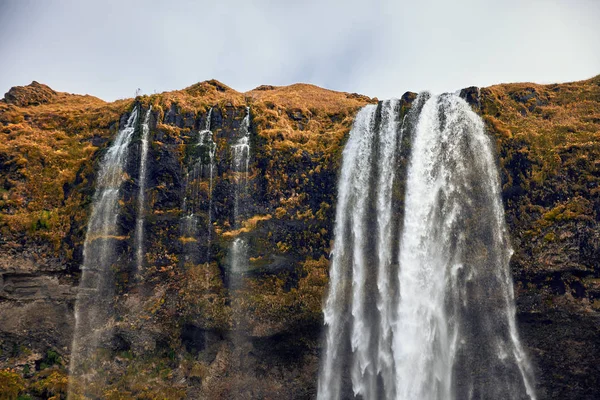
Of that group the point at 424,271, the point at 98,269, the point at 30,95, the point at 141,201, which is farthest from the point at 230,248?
the point at 30,95


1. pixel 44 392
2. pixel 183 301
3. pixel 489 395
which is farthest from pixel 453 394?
pixel 44 392

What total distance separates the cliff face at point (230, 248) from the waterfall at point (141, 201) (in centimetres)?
42

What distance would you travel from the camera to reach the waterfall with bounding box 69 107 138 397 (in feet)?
107

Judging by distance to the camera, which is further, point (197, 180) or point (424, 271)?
point (197, 180)

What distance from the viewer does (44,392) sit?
103 ft

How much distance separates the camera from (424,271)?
1222 inches

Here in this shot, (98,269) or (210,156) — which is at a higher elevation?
(210,156)

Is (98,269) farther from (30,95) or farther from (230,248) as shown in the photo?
(30,95)

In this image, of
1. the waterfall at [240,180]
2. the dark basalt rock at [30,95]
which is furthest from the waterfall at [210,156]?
the dark basalt rock at [30,95]

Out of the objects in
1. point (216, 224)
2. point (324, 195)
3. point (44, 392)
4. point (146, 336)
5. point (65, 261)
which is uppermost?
point (324, 195)

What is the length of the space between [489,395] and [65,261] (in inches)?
1149

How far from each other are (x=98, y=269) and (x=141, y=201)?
18.0 ft

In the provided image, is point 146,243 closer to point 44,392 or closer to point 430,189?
point 44,392

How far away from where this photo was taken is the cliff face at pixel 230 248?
30.1 metres
